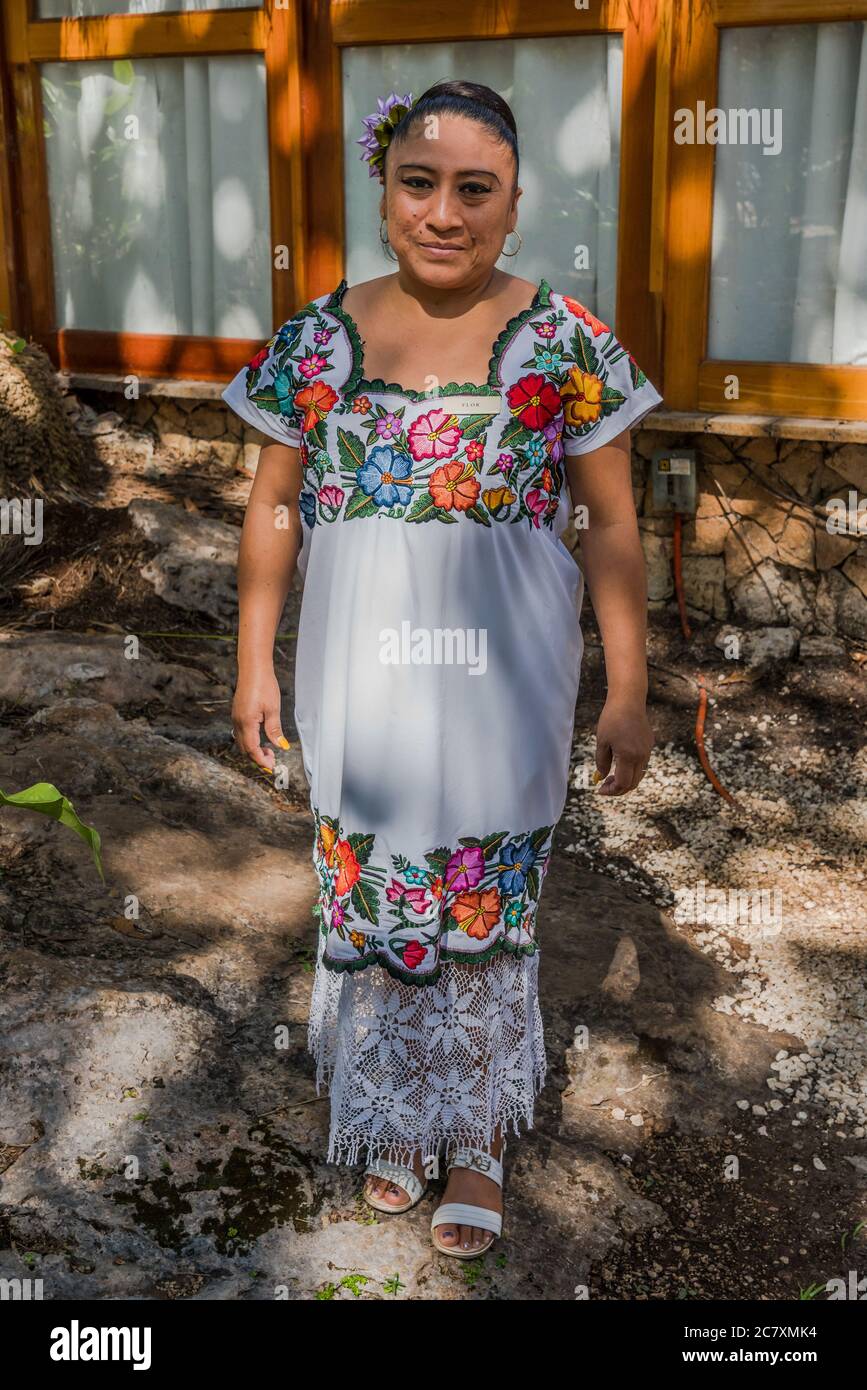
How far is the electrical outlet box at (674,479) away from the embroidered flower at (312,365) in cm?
281

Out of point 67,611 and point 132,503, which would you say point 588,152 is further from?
point 67,611

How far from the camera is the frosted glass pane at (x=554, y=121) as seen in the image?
4922mm

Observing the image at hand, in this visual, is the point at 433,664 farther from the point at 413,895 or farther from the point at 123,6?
the point at 123,6

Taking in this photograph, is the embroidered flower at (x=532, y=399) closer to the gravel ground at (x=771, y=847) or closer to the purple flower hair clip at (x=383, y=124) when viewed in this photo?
the purple flower hair clip at (x=383, y=124)

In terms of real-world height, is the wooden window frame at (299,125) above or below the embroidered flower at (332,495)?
above

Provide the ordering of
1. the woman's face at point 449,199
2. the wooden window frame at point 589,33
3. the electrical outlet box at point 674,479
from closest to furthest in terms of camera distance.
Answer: the woman's face at point 449,199 → the wooden window frame at point 589,33 → the electrical outlet box at point 674,479

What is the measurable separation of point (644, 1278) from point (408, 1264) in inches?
17.1

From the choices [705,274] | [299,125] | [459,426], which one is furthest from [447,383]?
[299,125]

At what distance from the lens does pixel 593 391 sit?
2254 millimetres

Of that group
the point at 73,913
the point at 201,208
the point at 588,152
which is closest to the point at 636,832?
the point at 73,913

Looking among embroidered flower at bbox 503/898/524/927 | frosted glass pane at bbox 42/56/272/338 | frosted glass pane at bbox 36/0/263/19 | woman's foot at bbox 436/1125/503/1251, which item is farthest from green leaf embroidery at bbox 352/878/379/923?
frosted glass pane at bbox 36/0/263/19

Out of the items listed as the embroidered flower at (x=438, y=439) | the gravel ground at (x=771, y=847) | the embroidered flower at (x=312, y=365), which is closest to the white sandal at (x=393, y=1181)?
the gravel ground at (x=771, y=847)

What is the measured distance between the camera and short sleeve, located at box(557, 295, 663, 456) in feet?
7.38

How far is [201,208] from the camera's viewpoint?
574 centimetres
